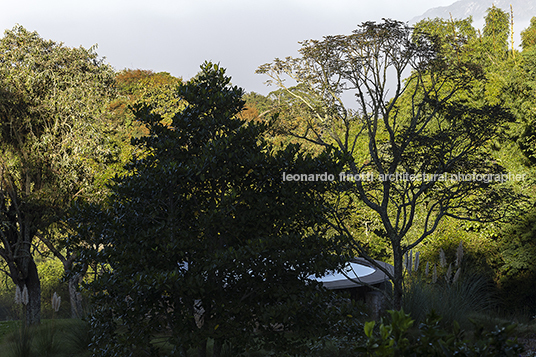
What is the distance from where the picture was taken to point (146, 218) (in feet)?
13.3

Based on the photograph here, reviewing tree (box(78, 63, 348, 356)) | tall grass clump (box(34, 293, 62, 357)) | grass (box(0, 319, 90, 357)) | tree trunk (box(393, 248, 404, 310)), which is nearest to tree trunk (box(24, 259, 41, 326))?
grass (box(0, 319, 90, 357))

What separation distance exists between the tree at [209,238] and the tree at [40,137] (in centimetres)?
750

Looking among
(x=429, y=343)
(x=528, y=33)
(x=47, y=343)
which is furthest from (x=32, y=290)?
(x=528, y=33)

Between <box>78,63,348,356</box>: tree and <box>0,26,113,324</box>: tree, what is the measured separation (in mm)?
7498

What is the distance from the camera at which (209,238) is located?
407cm

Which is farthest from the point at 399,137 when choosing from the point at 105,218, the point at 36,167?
the point at 36,167

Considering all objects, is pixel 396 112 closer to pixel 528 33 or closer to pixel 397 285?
pixel 397 285

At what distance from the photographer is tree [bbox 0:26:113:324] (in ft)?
34.9

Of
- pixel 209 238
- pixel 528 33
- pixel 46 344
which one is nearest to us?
pixel 209 238

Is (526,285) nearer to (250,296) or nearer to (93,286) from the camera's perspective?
(250,296)

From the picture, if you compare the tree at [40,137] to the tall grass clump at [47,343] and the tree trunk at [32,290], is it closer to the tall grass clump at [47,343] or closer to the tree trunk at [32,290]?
the tree trunk at [32,290]

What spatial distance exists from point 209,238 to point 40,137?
29.6 ft

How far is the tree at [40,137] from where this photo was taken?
1064 centimetres

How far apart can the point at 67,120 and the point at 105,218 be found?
8162 mm
